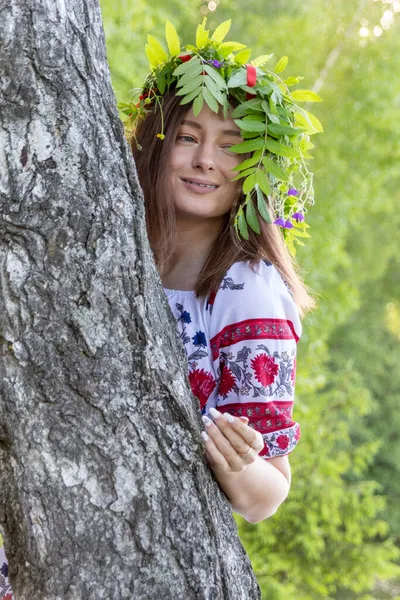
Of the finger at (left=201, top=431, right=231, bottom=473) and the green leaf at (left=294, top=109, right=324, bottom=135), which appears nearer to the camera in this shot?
the finger at (left=201, top=431, right=231, bottom=473)

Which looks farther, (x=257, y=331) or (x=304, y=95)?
(x=304, y=95)

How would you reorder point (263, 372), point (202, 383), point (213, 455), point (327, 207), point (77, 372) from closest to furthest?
point (77, 372)
point (213, 455)
point (263, 372)
point (202, 383)
point (327, 207)

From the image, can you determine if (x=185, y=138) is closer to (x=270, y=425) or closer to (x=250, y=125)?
(x=250, y=125)

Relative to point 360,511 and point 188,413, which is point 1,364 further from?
point 360,511

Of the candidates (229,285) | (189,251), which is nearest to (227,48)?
(189,251)

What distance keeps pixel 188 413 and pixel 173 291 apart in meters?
0.63

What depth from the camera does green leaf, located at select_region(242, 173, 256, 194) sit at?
6.71 feet

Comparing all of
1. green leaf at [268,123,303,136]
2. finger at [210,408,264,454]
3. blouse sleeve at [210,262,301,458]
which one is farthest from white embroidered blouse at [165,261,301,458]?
green leaf at [268,123,303,136]

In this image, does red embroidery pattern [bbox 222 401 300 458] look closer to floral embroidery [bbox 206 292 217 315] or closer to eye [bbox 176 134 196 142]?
floral embroidery [bbox 206 292 217 315]

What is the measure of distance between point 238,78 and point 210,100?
0.30ft

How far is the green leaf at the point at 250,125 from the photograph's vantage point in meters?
2.01

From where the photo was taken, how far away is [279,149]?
80.0 inches

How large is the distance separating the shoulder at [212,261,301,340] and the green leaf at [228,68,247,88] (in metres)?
0.42

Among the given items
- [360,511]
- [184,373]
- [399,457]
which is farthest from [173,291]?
[399,457]
